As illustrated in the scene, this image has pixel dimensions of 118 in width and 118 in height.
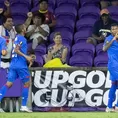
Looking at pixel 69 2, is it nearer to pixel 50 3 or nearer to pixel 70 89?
pixel 50 3

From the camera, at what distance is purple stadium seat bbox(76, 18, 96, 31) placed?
645 inches

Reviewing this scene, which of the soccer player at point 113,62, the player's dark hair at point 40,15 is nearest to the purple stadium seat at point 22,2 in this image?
the player's dark hair at point 40,15

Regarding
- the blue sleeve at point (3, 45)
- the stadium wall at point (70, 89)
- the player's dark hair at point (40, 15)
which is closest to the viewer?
the blue sleeve at point (3, 45)

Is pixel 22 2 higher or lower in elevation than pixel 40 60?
higher

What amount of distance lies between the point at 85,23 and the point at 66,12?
0.80m

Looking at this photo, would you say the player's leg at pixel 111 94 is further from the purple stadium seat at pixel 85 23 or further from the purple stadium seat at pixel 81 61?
the purple stadium seat at pixel 85 23

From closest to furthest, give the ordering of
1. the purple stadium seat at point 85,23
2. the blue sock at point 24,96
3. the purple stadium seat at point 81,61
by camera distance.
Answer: the blue sock at point 24,96, the purple stadium seat at point 81,61, the purple stadium seat at point 85,23

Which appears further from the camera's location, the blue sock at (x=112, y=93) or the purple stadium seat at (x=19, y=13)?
the purple stadium seat at (x=19, y=13)

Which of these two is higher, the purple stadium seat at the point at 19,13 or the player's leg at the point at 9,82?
the purple stadium seat at the point at 19,13

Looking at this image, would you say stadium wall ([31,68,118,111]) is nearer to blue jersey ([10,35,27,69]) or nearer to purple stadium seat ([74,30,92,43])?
blue jersey ([10,35,27,69])

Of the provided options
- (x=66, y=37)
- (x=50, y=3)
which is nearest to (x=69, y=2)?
(x=50, y=3)

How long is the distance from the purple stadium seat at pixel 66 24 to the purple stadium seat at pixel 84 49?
120 cm

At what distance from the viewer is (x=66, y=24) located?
A: 1658cm

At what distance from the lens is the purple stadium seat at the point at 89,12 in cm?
1675
